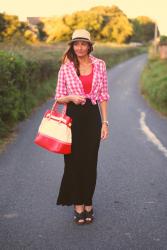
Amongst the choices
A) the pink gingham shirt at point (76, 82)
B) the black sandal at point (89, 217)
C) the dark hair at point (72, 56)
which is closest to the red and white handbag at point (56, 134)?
the pink gingham shirt at point (76, 82)

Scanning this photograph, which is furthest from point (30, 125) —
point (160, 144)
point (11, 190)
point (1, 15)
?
point (1, 15)

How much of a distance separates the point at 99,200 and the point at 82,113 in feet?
4.98

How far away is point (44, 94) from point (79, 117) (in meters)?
15.4

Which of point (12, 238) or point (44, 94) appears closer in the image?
point (12, 238)

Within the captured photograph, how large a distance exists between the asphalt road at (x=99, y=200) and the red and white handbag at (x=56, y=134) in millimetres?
898

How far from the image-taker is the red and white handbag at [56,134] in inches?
191

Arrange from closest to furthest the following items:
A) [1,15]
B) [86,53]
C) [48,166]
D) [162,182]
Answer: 1. [86,53]
2. [162,182]
3. [48,166]
4. [1,15]

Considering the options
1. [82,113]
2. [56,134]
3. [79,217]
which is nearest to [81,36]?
[82,113]

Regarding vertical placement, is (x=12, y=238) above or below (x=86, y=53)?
below

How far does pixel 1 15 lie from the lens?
5556 centimetres

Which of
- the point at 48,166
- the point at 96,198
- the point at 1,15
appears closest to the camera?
the point at 96,198

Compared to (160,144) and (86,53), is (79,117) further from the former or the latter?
(160,144)

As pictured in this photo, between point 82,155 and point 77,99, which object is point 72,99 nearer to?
point 77,99

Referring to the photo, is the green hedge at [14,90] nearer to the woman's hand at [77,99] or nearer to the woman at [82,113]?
the woman at [82,113]
